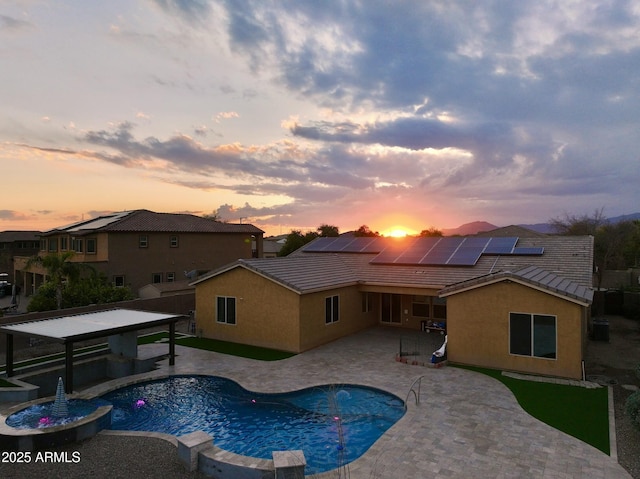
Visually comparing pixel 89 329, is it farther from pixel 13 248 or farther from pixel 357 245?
pixel 13 248

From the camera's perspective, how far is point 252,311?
Result: 19.7 metres

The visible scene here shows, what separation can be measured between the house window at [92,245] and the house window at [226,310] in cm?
1830

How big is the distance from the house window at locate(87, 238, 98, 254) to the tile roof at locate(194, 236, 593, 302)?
676 inches

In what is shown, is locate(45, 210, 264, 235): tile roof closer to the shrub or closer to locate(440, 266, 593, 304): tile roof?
locate(440, 266, 593, 304): tile roof

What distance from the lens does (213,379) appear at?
15.0 m

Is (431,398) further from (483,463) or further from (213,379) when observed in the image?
(213,379)

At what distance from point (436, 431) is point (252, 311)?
1151 cm

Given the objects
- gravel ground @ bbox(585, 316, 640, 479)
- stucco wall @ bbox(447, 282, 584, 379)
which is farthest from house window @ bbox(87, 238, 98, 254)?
gravel ground @ bbox(585, 316, 640, 479)

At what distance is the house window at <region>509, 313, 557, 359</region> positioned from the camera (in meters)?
14.6

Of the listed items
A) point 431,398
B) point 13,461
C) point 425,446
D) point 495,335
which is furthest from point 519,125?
point 13,461

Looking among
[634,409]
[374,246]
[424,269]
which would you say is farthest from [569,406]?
[374,246]

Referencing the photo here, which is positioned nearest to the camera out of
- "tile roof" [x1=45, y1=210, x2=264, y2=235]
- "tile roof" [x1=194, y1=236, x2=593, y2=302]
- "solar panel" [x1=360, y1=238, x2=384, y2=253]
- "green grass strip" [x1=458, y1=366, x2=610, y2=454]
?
"green grass strip" [x1=458, y1=366, x2=610, y2=454]

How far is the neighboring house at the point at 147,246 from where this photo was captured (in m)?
32.6

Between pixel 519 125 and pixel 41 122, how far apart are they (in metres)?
26.6
